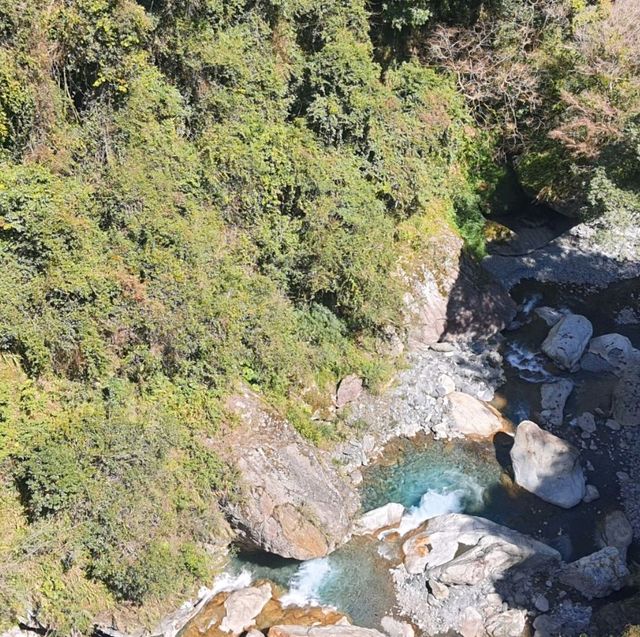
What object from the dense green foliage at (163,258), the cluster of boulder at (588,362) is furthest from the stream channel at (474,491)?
the dense green foliage at (163,258)

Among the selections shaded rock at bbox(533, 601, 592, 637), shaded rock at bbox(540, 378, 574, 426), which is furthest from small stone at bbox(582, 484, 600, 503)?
shaded rock at bbox(533, 601, 592, 637)

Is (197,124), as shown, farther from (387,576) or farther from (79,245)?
(387,576)

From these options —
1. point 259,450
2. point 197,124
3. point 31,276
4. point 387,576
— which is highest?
point 197,124

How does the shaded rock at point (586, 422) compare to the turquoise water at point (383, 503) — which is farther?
the shaded rock at point (586, 422)

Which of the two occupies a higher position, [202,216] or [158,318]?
[202,216]

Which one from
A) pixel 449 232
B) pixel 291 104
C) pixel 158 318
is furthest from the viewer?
pixel 449 232

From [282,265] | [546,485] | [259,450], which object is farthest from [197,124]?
[546,485]

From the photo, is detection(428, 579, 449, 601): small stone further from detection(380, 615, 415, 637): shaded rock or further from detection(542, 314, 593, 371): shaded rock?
detection(542, 314, 593, 371): shaded rock

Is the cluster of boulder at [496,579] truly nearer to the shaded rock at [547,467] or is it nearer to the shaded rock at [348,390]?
the shaded rock at [547,467]
